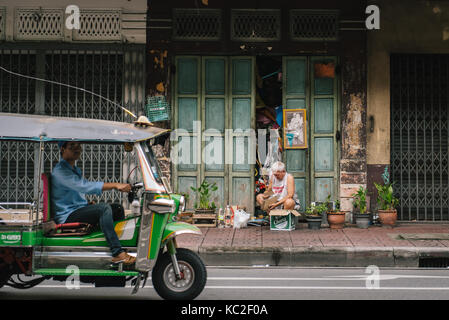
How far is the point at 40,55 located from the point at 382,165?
280 inches

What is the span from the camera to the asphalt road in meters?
→ 7.03

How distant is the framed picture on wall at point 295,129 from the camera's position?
43.8ft

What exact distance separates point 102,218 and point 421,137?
8561mm

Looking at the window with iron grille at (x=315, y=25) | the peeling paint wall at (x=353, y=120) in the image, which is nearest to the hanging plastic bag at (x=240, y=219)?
the peeling paint wall at (x=353, y=120)

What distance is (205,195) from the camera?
43.4 feet

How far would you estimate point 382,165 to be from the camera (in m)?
13.3

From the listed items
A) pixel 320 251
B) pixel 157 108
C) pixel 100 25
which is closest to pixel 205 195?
pixel 157 108

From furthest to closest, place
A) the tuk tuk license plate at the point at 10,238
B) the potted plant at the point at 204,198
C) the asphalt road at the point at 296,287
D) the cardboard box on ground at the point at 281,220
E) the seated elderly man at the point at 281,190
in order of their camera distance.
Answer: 1. the potted plant at the point at 204,198
2. the seated elderly man at the point at 281,190
3. the cardboard box on ground at the point at 281,220
4. the asphalt road at the point at 296,287
5. the tuk tuk license plate at the point at 10,238

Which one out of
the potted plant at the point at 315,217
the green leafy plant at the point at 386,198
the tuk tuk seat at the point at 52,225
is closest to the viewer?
the tuk tuk seat at the point at 52,225

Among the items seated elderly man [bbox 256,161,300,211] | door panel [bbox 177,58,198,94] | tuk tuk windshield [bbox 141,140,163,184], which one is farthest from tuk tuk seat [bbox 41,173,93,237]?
door panel [bbox 177,58,198,94]

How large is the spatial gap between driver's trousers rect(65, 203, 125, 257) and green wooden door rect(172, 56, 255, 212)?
6619 mm

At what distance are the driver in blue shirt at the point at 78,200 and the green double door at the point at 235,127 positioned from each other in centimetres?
648

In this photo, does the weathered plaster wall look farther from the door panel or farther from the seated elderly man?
the door panel

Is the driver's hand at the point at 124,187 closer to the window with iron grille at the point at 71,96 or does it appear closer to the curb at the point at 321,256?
the curb at the point at 321,256
